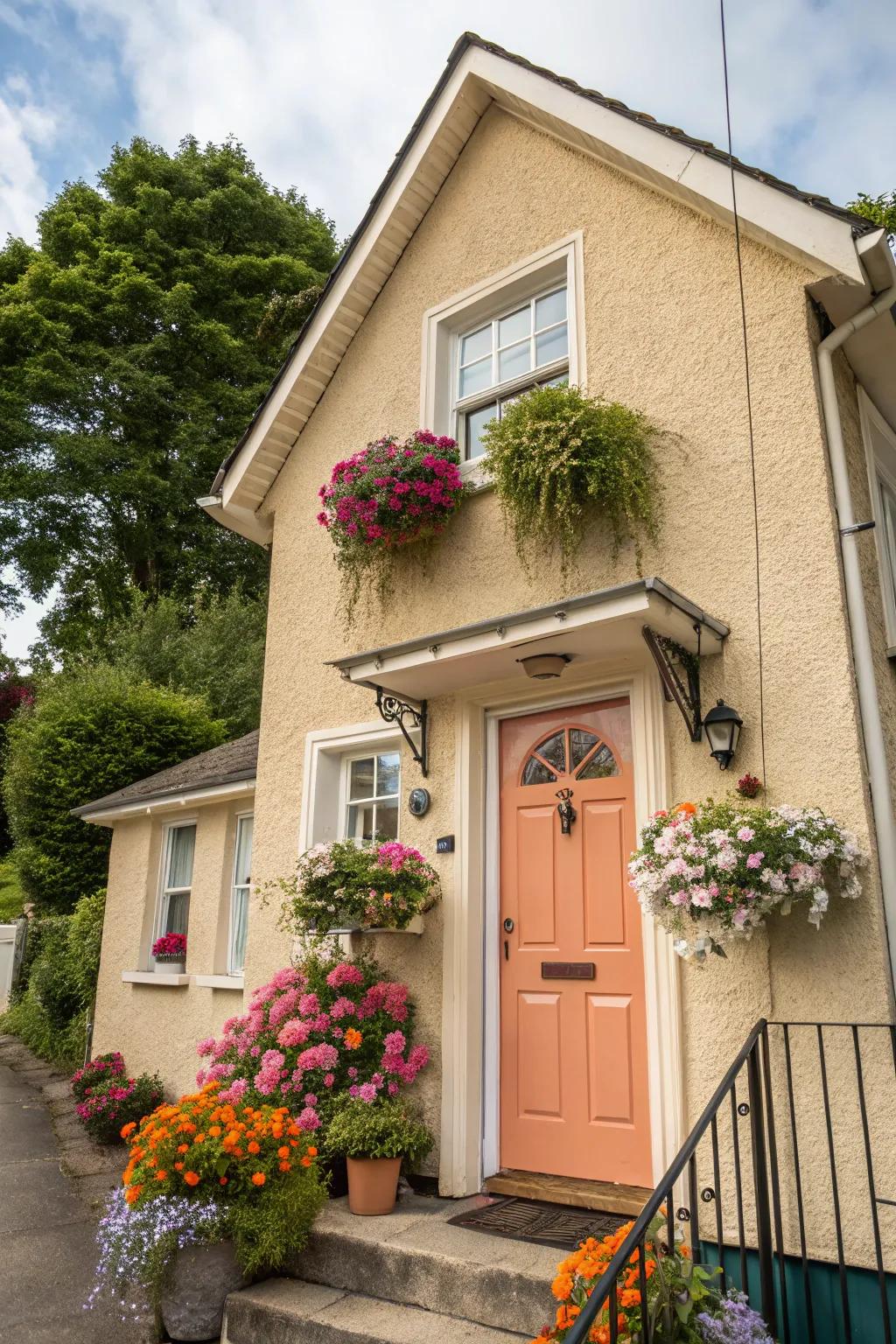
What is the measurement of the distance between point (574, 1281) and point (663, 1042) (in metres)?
1.37

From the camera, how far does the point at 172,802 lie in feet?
29.3

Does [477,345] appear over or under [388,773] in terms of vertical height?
over

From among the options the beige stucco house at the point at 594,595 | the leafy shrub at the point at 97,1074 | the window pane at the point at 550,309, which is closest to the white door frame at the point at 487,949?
the beige stucco house at the point at 594,595

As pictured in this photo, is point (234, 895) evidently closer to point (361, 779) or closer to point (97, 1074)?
point (97, 1074)

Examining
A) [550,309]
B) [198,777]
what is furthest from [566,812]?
[198,777]

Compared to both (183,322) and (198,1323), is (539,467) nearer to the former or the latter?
(198,1323)

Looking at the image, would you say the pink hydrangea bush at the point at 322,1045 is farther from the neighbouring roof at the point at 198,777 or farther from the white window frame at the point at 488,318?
the white window frame at the point at 488,318

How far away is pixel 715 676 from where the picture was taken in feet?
15.7

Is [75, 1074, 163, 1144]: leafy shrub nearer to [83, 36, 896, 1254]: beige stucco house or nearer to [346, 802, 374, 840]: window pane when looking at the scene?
[83, 36, 896, 1254]: beige stucco house

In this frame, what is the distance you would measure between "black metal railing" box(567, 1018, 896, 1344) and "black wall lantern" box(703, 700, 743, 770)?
1.27 meters

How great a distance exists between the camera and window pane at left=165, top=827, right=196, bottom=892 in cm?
954

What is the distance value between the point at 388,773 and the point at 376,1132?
2363 mm

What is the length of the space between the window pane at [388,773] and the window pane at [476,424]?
2294mm

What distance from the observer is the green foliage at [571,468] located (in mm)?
5195
